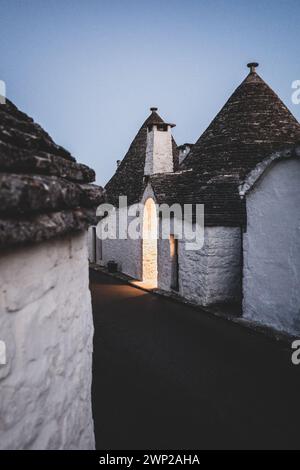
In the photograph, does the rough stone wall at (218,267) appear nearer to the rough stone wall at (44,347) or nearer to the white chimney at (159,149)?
the white chimney at (159,149)

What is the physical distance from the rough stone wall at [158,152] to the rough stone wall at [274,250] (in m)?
7.94

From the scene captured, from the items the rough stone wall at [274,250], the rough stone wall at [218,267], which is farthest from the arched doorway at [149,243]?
the rough stone wall at [274,250]

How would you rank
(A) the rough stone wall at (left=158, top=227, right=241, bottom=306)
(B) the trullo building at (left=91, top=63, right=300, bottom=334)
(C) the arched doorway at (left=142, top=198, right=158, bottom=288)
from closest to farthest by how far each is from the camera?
(B) the trullo building at (left=91, top=63, right=300, bottom=334), (A) the rough stone wall at (left=158, top=227, right=241, bottom=306), (C) the arched doorway at (left=142, top=198, right=158, bottom=288)

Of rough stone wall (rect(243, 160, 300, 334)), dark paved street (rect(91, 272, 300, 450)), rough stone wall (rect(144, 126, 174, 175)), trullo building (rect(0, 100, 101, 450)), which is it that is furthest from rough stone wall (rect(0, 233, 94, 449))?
rough stone wall (rect(144, 126, 174, 175))

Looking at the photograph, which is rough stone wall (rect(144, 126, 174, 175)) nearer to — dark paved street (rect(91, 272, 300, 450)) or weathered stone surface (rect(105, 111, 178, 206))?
weathered stone surface (rect(105, 111, 178, 206))

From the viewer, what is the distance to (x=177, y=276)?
13.6 meters

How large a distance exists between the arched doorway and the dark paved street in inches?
273

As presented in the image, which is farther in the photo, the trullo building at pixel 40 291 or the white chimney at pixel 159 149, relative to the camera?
the white chimney at pixel 159 149

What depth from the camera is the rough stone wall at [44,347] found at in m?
1.75

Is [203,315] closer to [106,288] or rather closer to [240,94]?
[106,288]

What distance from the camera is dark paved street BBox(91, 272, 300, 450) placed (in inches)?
178

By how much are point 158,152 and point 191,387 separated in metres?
12.4

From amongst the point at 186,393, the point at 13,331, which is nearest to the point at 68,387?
the point at 13,331

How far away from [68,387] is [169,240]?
11.3 m
